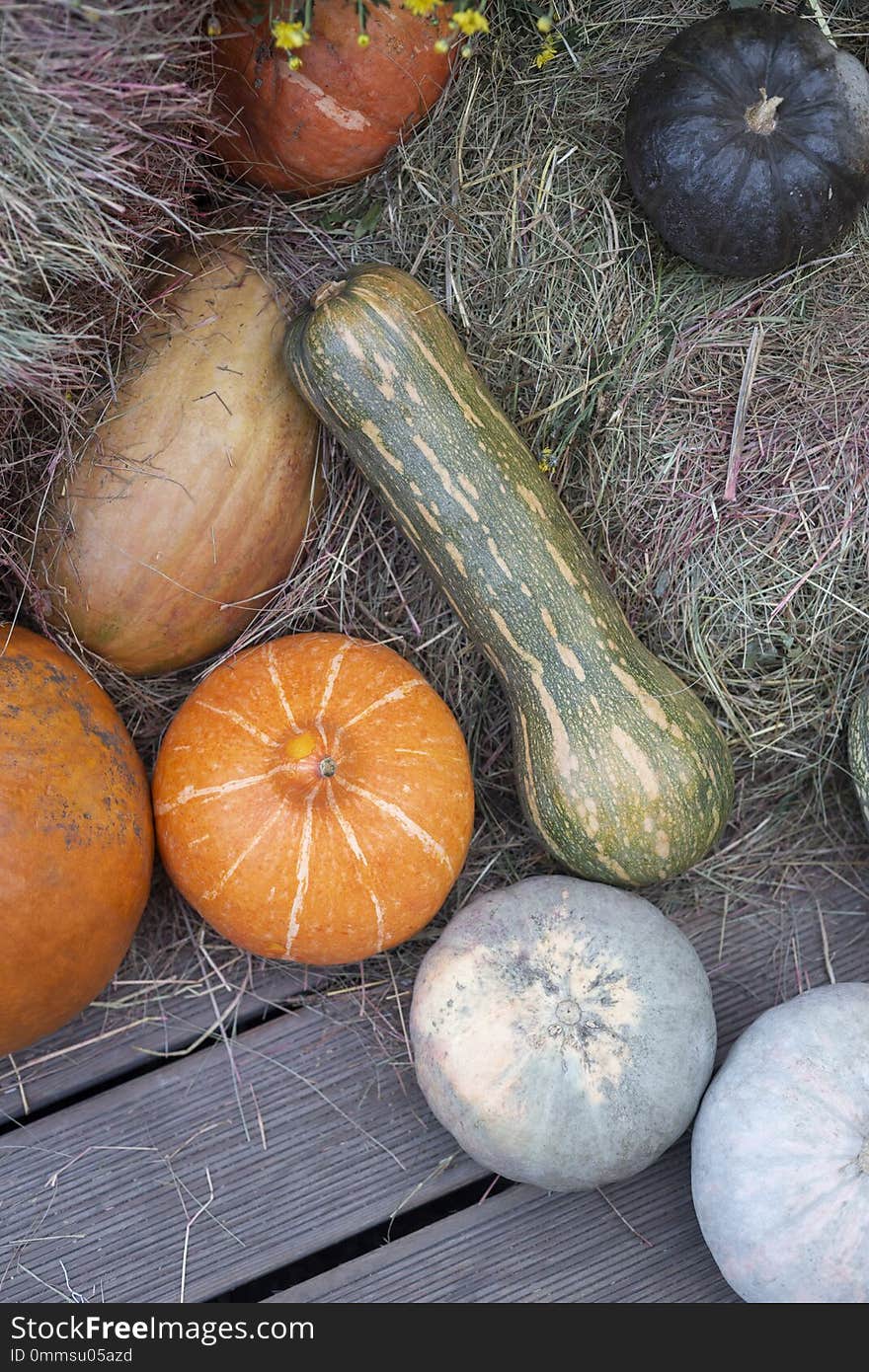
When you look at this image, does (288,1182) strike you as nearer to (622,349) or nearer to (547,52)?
(622,349)

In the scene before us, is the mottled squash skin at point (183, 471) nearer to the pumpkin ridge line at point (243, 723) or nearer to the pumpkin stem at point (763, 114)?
the pumpkin ridge line at point (243, 723)

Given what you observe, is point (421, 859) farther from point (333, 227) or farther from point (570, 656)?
point (333, 227)

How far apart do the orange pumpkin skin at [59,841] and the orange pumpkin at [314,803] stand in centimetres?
10

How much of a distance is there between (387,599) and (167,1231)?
3.95 ft

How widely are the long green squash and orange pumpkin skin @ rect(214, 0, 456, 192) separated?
0.81ft

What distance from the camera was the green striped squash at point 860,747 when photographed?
1967mm

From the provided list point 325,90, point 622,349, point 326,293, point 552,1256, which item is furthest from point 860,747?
point 325,90

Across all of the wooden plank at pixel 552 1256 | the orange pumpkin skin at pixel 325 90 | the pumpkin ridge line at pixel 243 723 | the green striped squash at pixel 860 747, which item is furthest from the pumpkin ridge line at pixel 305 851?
the orange pumpkin skin at pixel 325 90

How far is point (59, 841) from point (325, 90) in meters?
1.27

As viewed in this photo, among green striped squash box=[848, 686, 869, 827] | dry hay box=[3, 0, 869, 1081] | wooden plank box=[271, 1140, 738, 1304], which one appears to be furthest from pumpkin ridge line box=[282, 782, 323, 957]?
green striped squash box=[848, 686, 869, 827]

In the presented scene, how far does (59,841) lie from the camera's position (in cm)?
173

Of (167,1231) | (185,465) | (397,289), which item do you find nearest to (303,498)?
(185,465)

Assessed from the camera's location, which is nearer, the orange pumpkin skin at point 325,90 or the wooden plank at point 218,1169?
the orange pumpkin skin at point 325,90

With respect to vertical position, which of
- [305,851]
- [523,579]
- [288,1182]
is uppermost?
[523,579]
